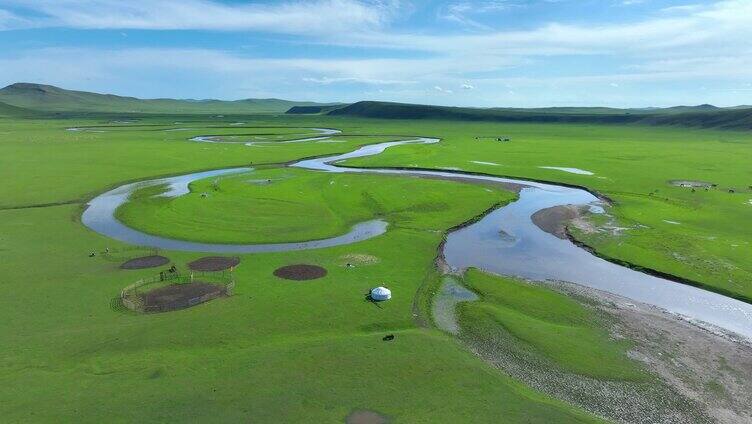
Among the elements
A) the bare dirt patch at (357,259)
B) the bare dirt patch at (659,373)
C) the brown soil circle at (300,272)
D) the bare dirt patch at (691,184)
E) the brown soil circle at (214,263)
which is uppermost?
the bare dirt patch at (691,184)

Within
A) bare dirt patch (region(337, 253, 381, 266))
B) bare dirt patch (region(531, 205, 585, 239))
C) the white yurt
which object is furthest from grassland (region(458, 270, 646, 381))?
bare dirt patch (region(531, 205, 585, 239))

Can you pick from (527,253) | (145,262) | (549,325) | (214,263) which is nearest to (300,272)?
(214,263)

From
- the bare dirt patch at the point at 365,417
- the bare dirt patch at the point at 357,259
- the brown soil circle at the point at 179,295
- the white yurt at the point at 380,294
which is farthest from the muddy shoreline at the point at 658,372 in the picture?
the brown soil circle at the point at 179,295

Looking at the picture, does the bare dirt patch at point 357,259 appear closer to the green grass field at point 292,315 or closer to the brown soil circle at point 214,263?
the green grass field at point 292,315

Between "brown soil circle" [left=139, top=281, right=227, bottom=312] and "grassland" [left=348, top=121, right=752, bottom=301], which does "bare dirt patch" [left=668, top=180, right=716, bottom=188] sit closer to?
"grassland" [left=348, top=121, right=752, bottom=301]

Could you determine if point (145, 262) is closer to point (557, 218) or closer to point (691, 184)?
point (557, 218)

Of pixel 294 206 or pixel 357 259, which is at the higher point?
pixel 294 206
